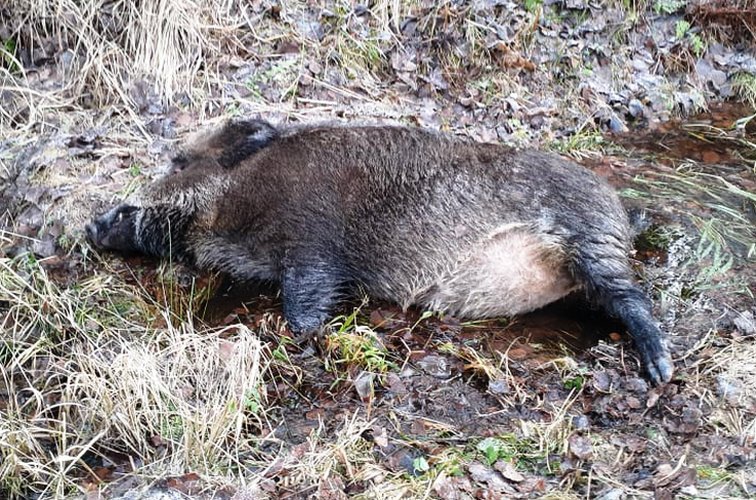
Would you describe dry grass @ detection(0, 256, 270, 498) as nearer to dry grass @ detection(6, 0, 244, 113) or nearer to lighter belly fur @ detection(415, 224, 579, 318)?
lighter belly fur @ detection(415, 224, 579, 318)

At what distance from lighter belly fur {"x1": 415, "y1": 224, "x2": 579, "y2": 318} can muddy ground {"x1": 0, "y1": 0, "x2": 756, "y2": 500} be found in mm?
131

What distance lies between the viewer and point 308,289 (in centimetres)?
558

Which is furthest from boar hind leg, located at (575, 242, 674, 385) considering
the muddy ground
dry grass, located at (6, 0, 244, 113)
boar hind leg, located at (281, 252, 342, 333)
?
dry grass, located at (6, 0, 244, 113)

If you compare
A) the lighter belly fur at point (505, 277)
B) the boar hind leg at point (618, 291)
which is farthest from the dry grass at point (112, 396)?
the boar hind leg at point (618, 291)

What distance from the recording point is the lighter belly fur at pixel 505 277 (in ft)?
18.3

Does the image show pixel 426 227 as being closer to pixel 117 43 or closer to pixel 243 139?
pixel 243 139

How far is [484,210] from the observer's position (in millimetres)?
5641

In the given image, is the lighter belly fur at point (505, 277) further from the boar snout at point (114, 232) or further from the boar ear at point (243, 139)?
the boar snout at point (114, 232)

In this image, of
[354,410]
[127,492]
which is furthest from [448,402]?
[127,492]

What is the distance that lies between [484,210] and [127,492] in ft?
9.33

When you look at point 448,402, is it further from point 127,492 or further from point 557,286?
point 127,492

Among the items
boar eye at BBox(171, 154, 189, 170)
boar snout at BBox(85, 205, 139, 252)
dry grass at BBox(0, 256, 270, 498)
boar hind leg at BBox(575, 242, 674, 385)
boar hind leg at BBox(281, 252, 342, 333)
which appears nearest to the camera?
dry grass at BBox(0, 256, 270, 498)

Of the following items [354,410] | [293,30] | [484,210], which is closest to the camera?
[354,410]

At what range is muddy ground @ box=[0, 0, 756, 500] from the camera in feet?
13.5
